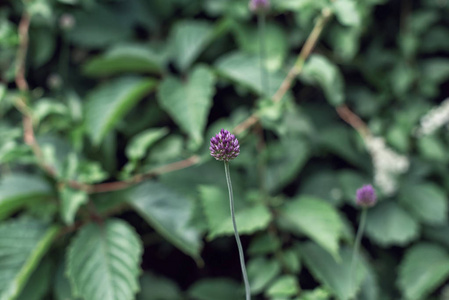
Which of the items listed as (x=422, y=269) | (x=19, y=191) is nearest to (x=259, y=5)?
(x=19, y=191)

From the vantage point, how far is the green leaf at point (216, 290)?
1641 millimetres

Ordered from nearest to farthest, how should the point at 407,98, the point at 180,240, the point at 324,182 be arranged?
1. the point at 180,240
2. the point at 324,182
3. the point at 407,98

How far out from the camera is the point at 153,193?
1.60 m

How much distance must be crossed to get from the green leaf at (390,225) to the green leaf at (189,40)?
974 mm

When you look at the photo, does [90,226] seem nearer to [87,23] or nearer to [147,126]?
[147,126]

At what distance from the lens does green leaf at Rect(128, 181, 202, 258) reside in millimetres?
1485

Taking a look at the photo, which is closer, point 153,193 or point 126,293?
point 126,293

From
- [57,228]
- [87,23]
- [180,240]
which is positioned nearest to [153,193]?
[180,240]

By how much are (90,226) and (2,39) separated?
0.71 meters

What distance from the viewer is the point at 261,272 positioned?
1.50 m

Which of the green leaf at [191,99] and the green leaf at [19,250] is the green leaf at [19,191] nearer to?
the green leaf at [19,250]

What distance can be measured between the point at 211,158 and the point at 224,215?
29 cm

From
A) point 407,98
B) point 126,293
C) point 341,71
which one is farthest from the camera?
point 341,71

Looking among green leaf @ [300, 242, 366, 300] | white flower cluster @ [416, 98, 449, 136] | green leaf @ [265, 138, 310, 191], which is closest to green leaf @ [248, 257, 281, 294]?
green leaf @ [300, 242, 366, 300]
